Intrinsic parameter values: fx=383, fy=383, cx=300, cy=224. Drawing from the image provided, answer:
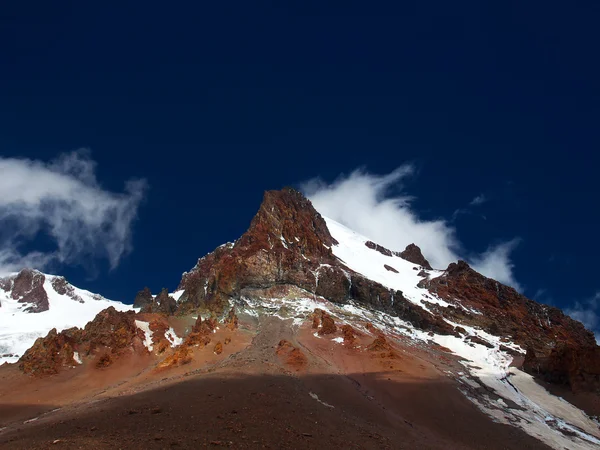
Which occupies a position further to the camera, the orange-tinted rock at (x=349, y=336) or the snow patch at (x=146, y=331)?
the orange-tinted rock at (x=349, y=336)

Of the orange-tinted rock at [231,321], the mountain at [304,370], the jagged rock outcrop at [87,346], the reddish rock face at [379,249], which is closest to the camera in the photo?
the mountain at [304,370]

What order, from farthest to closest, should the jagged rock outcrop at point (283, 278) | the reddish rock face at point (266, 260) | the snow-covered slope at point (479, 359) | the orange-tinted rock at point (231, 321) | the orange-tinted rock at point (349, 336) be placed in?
the reddish rock face at point (266, 260) < the jagged rock outcrop at point (283, 278) < the orange-tinted rock at point (231, 321) < the orange-tinted rock at point (349, 336) < the snow-covered slope at point (479, 359)

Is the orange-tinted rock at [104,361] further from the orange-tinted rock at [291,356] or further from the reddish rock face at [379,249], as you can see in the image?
the reddish rock face at [379,249]

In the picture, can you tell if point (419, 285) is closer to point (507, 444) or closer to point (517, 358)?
point (517, 358)

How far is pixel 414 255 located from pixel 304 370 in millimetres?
128065

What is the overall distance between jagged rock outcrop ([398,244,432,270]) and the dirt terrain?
338 ft

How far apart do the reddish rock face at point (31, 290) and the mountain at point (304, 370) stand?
112m

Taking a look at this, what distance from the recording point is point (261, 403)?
22.4 meters

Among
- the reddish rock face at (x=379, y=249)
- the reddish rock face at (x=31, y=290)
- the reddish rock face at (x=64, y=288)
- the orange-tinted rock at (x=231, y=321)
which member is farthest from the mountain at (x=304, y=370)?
the reddish rock face at (x=64, y=288)

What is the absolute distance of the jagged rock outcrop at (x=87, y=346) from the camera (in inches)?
1622

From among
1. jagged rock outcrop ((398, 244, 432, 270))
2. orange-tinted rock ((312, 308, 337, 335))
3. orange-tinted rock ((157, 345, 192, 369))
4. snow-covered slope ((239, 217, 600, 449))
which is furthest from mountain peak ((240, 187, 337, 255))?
jagged rock outcrop ((398, 244, 432, 270))

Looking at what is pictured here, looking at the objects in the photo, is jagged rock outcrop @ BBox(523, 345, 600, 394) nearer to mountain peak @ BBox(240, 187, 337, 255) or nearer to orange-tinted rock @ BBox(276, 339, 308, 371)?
orange-tinted rock @ BBox(276, 339, 308, 371)

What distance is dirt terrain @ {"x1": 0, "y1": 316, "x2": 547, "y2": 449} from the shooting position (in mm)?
16188

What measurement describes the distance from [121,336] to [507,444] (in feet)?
139
